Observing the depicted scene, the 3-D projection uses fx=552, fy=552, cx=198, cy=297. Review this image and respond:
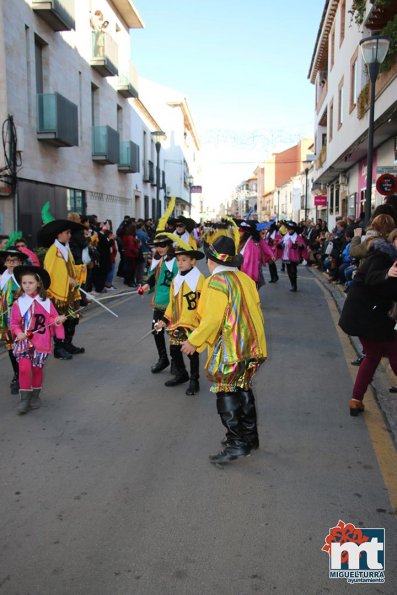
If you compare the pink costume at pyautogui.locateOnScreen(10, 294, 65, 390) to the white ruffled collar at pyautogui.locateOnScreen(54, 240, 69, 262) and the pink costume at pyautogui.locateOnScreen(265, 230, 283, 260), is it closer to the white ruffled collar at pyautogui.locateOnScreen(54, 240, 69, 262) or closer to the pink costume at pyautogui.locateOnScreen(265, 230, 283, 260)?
the white ruffled collar at pyautogui.locateOnScreen(54, 240, 69, 262)

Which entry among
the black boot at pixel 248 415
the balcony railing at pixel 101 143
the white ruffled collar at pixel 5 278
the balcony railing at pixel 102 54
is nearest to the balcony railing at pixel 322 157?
the balcony railing at pixel 102 54

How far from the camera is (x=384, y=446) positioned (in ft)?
14.4

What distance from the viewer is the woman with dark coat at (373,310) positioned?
4.64m

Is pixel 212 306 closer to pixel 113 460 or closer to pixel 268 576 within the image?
pixel 113 460

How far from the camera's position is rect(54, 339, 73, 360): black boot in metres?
7.30

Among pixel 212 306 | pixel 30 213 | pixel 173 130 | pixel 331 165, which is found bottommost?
pixel 212 306

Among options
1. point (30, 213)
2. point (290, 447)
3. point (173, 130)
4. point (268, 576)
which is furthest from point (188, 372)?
point (173, 130)

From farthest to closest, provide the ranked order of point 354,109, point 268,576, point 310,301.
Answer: point 354,109 → point 310,301 → point 268,576

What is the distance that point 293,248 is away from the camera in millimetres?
12852

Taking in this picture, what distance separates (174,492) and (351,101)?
17.8 metres

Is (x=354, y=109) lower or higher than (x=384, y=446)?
higher

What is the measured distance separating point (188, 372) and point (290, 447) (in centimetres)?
243

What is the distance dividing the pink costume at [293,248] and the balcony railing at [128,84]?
Answer: 14431mm

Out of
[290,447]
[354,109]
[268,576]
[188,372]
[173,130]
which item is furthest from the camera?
[173,130]
